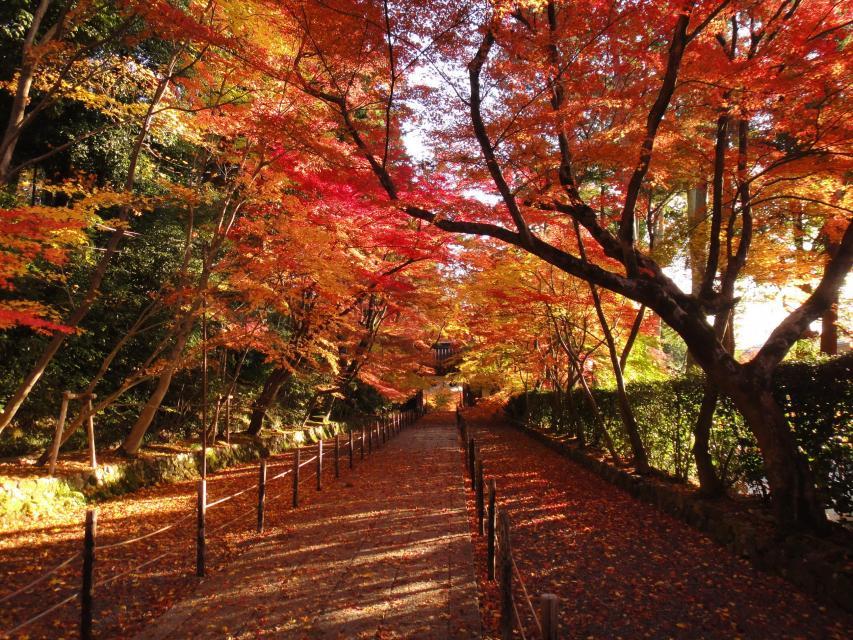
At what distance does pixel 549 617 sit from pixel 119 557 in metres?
6.05

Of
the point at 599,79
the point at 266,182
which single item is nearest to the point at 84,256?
the point at 266,182

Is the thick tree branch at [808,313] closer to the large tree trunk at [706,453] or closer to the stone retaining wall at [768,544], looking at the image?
the large tree trunk at [706,453]

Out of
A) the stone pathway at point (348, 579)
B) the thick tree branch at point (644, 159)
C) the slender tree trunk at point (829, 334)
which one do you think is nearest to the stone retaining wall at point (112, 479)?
the stone pathway at point (348, 579)

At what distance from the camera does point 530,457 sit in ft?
47.6

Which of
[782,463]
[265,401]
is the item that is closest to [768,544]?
[782,463]

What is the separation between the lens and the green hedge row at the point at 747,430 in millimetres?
5242

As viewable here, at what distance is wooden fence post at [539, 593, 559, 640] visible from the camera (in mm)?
2239

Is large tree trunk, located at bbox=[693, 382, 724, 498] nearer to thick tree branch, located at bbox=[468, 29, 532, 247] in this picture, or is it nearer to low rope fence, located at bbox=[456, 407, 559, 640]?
low rope fence, located at bbox=[456, 407, 559, 640]

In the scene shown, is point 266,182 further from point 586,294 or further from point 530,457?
point 530,457

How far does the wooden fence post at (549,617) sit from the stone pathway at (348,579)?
78.9 inches

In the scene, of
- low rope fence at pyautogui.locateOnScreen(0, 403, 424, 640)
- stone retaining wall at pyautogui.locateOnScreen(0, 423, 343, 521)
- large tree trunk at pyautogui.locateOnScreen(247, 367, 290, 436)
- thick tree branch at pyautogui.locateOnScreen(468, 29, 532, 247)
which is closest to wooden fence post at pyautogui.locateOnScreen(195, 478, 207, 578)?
low rope fence at pyautogui.locateOnScreen(0, 403, 424, 640)

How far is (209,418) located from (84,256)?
5.95m

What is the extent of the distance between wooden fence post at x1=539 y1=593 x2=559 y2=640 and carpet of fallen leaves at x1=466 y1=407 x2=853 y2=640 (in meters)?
2.08

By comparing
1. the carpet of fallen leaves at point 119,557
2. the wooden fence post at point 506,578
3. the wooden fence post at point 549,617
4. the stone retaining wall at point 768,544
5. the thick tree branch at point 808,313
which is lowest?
the carpet of fallen leaves at point 119,557
